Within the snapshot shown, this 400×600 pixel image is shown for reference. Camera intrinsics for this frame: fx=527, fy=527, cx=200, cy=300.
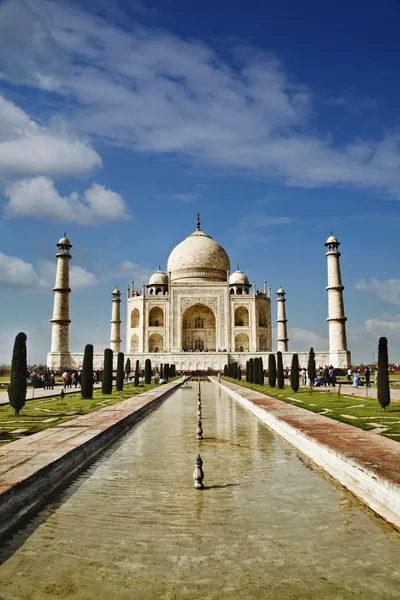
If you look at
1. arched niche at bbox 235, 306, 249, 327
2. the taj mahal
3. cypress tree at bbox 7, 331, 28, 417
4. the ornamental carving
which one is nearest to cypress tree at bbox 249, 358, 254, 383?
the taj mahal

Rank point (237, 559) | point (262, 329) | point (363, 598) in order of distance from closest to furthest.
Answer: point (363, 598) → point (237, 559) → point (262, 329)

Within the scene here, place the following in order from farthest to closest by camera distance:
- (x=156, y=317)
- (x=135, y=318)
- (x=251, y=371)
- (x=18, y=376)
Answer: (x=156, y=317)
(x=135, y=318)
(x=251, y=371)
(x=18, y=376)

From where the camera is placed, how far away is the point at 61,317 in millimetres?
36531

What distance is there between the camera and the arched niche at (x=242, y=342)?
41.7m

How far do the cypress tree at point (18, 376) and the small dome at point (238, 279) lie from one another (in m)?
35.8

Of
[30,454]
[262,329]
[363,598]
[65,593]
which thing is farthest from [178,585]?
[262,329]

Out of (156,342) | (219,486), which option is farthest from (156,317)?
(219,486)

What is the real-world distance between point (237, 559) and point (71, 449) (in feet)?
9.35

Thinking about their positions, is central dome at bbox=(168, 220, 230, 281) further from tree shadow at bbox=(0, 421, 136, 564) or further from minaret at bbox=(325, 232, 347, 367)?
tree shadow at bbox=(0, 421, 136, 564)

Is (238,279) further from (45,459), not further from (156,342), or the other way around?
(45,459)

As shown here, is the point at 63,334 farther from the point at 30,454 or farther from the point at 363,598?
the point at 363,598

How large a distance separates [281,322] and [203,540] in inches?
1614

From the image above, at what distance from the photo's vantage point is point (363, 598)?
2.40 m

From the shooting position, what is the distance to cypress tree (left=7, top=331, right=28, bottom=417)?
9.64 m
